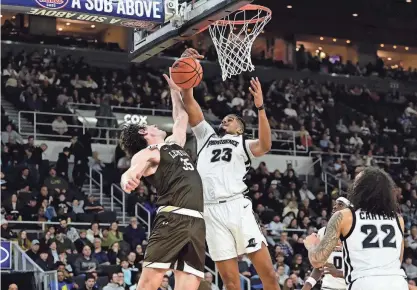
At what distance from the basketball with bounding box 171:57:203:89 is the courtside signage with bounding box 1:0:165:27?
1.72 meters

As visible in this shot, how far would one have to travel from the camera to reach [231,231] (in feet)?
27.6

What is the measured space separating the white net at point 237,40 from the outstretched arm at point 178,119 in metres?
2.09

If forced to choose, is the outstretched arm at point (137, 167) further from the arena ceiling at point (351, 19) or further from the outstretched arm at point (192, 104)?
the arena ceiling at point (351, 19)

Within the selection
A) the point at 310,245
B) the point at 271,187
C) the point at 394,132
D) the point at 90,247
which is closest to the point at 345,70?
the point at 394,132

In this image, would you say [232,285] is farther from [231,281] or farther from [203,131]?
[203,131]

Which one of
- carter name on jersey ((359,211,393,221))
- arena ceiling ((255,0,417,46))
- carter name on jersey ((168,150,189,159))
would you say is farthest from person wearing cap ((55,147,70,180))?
carter name on jersey ((359,211,393,221))

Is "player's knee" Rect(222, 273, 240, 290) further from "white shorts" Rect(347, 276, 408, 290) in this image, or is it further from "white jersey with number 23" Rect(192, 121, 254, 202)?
"white shorts" Rect(347, 276, 408, 290)

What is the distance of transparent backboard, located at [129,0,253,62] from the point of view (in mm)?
9195

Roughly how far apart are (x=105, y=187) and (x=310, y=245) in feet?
49.8

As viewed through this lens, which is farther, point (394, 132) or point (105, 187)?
point (394, 132)

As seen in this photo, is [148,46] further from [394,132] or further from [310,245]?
[394,132]

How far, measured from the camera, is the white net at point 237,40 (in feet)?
34.8

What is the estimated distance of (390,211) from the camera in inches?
243

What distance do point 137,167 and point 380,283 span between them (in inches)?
87.8
